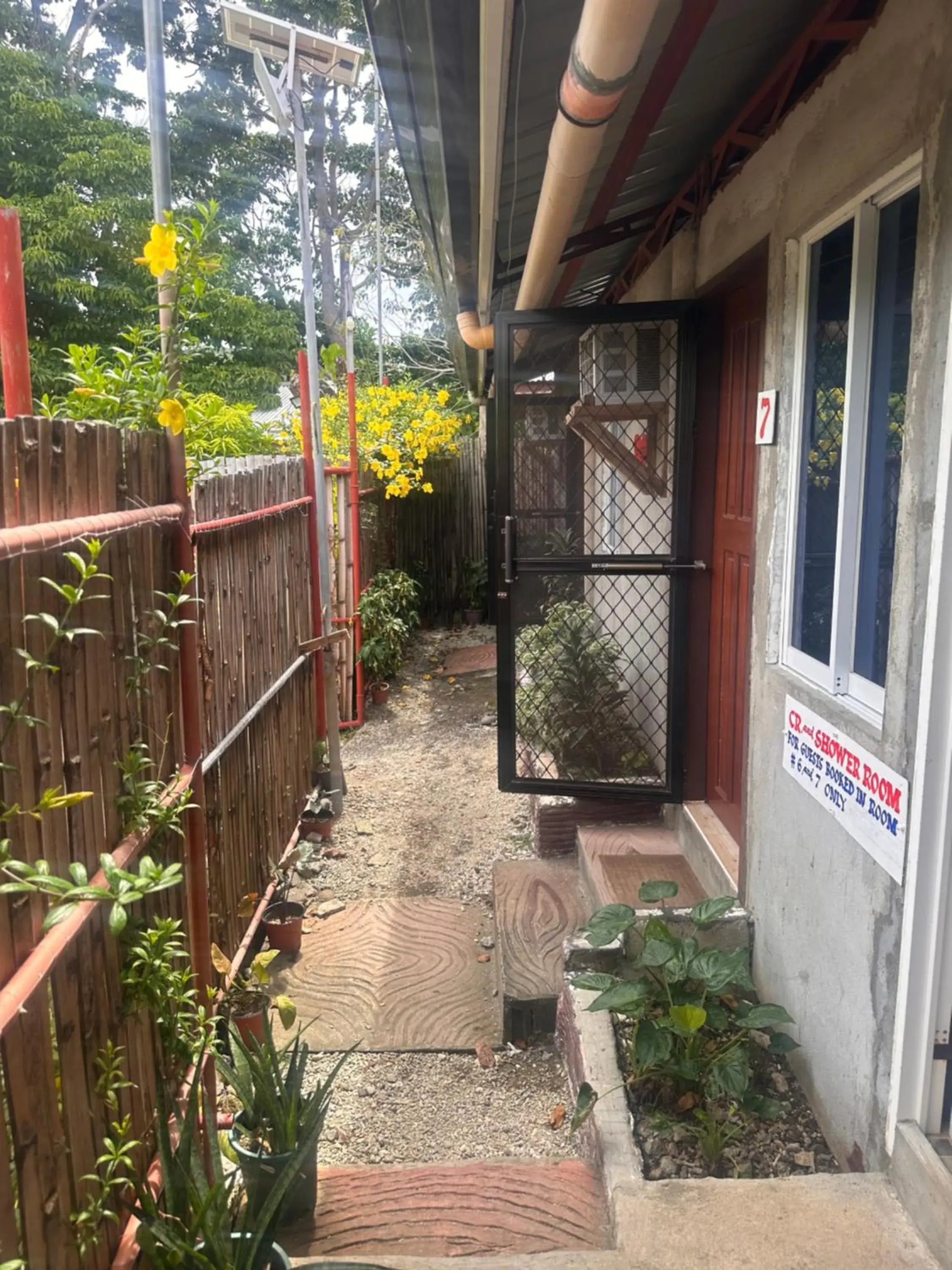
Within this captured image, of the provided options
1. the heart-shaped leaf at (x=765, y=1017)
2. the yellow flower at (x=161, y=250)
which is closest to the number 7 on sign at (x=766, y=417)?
the heart-shaped leaf at (x=765, y=1017)

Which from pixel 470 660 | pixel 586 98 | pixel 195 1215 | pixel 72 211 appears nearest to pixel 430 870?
pixel 195 1215

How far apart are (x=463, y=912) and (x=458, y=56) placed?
3.32 m

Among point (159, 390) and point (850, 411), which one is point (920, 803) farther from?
point (159, 390)

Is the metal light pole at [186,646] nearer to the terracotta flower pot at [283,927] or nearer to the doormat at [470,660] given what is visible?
the terracotta flower pot at [283,927]

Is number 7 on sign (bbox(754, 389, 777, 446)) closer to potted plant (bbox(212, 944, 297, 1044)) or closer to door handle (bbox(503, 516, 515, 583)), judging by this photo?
door handle (bbox(503, 516, 515, 583))

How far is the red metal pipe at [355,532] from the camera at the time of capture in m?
6.50

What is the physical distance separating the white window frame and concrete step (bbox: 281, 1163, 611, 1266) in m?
1.35

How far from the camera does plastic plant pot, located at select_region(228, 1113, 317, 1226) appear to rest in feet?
6.68

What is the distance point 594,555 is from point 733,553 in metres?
1.01

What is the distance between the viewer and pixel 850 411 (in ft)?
7.19

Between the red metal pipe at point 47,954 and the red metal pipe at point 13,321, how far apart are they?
851mm

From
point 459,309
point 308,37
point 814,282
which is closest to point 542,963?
point 814,282

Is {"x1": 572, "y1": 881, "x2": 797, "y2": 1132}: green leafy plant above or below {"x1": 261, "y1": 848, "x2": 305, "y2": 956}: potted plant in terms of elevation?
above

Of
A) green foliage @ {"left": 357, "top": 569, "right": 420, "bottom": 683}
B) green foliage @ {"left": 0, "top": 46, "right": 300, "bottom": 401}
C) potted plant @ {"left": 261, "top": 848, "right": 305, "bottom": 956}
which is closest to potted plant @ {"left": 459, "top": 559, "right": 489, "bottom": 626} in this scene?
green foliage @ {"left": 357, "top": 569, "right": 420, "bottom": 683}
